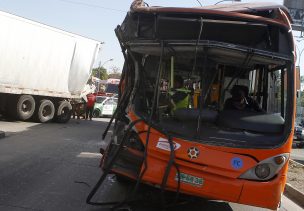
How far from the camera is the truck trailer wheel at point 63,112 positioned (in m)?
21.1

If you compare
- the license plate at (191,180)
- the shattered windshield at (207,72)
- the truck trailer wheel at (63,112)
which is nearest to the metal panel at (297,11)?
the truck trailer wheel at (63,112)

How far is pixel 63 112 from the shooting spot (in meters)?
21.6

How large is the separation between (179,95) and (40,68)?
1352cm

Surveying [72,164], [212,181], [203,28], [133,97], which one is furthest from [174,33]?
[72,164]

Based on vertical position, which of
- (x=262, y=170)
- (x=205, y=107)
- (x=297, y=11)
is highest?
(x=297, y=11)

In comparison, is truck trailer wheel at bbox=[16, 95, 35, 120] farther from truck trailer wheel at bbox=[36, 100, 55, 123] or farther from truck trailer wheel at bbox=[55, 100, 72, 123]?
truck trailer wheel at bbox=[55, 100, 72, 123]

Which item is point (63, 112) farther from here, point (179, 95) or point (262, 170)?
point (262, 170)

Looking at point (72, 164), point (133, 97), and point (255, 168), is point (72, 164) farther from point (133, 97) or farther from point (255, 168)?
point (255, 168)

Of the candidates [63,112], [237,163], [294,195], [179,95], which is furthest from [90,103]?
[237,163]

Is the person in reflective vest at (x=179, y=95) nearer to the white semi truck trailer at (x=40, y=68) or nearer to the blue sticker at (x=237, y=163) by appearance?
the blue sticker at (x=237, y=163)

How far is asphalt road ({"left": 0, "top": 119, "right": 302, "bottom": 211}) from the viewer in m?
6.43

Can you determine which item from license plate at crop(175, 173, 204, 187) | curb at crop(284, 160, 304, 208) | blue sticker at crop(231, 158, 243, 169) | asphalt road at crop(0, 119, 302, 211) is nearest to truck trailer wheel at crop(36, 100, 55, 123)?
asphalt road at crop(0, 119, 302, 211)

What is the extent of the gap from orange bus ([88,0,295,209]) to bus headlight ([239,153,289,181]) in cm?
1

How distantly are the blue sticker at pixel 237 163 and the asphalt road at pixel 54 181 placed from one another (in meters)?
1.47
